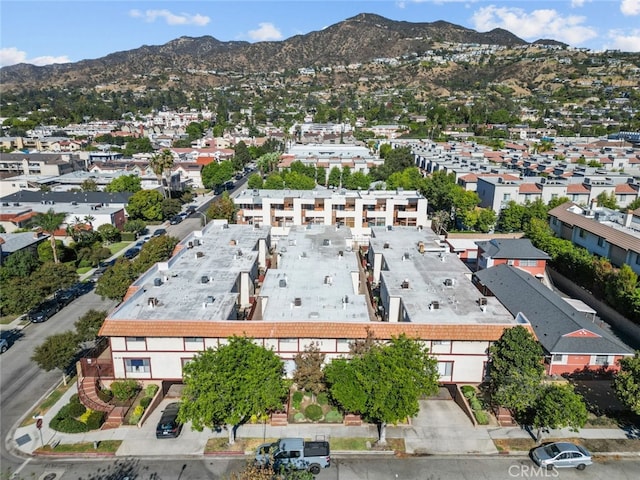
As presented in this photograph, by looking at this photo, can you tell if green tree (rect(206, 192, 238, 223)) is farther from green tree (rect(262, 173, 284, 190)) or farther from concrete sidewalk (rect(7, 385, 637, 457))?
concrete sidewalk (rect(7, 385, 637, 457))

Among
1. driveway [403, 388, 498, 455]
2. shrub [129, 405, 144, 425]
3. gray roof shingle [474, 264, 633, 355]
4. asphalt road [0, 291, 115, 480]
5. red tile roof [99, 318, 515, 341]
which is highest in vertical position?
red tile roof [99, 318, 515, 341]

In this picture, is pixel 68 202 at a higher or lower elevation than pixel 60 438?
higher

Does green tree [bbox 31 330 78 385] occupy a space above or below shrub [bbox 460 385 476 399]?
above

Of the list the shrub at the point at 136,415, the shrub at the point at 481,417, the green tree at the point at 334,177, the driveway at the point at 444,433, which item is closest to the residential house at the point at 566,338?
the shrub at the point at 481,417

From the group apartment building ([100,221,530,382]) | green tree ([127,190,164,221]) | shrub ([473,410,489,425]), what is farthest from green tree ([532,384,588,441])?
green tree ([127,190,164,221])

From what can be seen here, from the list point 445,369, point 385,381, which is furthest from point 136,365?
point 445,369

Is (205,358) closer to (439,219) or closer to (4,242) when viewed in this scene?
(4,242)

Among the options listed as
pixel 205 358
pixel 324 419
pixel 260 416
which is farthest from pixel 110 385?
pixel 324 419

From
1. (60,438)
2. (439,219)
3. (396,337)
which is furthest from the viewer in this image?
(439,219)
